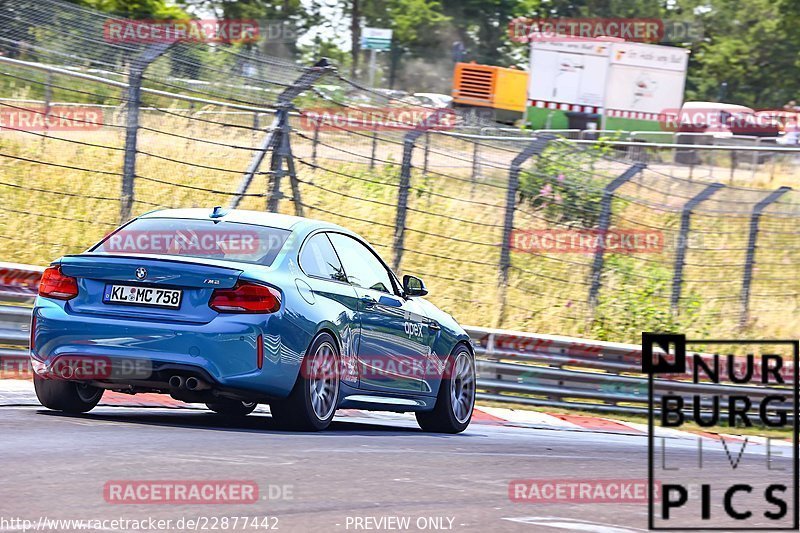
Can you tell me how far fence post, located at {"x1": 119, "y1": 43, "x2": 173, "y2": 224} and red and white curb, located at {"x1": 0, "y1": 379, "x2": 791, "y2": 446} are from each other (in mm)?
2687

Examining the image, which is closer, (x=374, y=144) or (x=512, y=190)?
(x=374, y=144)

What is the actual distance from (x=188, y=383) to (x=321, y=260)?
1388 millimetres

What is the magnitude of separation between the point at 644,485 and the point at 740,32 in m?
74.8

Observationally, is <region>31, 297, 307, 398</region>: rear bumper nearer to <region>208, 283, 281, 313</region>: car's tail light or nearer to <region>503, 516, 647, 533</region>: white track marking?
<region>208, 283, 281, 313</region>: car's tail light

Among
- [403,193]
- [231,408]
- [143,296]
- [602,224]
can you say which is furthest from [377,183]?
[143,296]

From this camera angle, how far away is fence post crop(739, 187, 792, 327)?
59.6ft

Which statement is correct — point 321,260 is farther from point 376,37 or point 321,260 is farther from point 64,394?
point 376,37

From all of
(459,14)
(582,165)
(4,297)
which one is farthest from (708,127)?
(4,297)

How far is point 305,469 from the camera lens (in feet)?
23.2

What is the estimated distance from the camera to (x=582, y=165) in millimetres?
18609

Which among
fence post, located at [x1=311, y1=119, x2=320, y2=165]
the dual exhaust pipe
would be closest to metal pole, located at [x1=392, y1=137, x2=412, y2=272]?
fence post, located at [x1=311, y1=119, x2=320, y2=165]

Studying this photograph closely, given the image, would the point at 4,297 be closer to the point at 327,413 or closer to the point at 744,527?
the point at 327,413

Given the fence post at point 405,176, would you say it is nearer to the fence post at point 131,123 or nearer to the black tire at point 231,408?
the fence post at point 131,123

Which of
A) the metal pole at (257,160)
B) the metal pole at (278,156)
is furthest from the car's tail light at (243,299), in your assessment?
the metal pole at (278,156)
